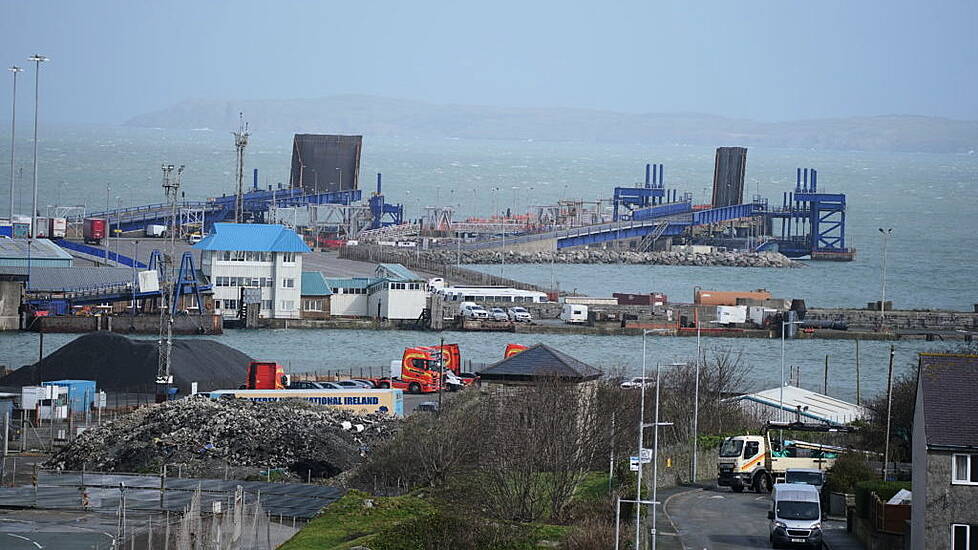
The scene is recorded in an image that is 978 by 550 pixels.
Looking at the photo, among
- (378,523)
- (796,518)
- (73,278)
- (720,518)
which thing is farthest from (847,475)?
(73,278)

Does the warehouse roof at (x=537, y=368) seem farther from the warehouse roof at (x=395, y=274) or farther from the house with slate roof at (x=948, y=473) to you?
the warehouse roof at (x=395, y=274)

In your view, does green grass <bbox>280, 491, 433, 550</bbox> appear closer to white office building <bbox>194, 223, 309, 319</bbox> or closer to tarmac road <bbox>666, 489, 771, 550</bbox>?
tarmac road <bbox>666, 489, 771, 550</bbox>

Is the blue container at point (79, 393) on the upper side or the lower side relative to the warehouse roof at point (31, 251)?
lower

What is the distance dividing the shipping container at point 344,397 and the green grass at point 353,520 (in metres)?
7.80

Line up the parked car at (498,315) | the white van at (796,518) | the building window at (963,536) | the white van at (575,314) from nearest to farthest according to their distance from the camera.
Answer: the building window at (963,536)
the white van at (796,518)
the parked car at (498,315)
the white van at (575,314)

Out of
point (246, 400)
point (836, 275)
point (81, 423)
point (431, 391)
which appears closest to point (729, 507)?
point (246, 400)

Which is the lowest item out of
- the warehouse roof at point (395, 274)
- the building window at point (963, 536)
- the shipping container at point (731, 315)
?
the building window at point (963, 536)

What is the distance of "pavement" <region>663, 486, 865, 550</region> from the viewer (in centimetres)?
1778

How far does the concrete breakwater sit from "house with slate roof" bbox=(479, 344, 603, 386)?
60350mm

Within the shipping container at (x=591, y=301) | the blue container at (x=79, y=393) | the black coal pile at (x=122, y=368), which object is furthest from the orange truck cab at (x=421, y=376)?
the shipping container at (x=591, y=301)

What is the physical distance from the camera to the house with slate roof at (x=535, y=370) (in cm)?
2466

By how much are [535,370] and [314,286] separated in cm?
3157

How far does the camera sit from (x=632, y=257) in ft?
302

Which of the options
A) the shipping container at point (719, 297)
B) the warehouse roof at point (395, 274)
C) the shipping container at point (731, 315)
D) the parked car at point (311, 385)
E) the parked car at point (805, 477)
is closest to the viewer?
the parked car at point (805, 477)
